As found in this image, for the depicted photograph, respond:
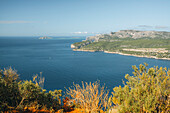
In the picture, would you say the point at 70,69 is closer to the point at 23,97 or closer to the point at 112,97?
the point at 23,97

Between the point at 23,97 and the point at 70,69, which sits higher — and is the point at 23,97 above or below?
above

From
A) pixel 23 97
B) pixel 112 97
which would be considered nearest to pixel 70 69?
pixel 23 97

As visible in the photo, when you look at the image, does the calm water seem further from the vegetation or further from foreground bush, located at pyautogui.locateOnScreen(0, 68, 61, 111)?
the vegetation

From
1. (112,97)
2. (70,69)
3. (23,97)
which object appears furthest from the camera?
(70,69)

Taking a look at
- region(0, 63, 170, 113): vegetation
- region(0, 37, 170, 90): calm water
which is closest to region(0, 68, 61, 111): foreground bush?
region(0, 63, 170, 113): vegetation

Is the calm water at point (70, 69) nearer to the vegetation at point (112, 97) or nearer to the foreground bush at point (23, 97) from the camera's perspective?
the foreground bush at point (23, 97)

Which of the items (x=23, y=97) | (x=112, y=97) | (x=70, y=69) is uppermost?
(x=112, y=97)

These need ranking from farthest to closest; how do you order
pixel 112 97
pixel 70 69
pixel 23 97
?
pixel 70 69, pixel 23 97, pixel 112 97

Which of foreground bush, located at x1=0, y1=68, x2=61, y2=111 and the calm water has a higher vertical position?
foreground bush, located at x1=0, y1=68, x2=61, y2=111

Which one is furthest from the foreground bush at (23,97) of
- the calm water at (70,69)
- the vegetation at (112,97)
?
the calm water at (70,69)

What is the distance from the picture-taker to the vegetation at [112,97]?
7.17m

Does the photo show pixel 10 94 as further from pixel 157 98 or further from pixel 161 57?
pixel 161 57

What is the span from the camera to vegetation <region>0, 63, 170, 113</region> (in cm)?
717

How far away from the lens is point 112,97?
30.1 feet
